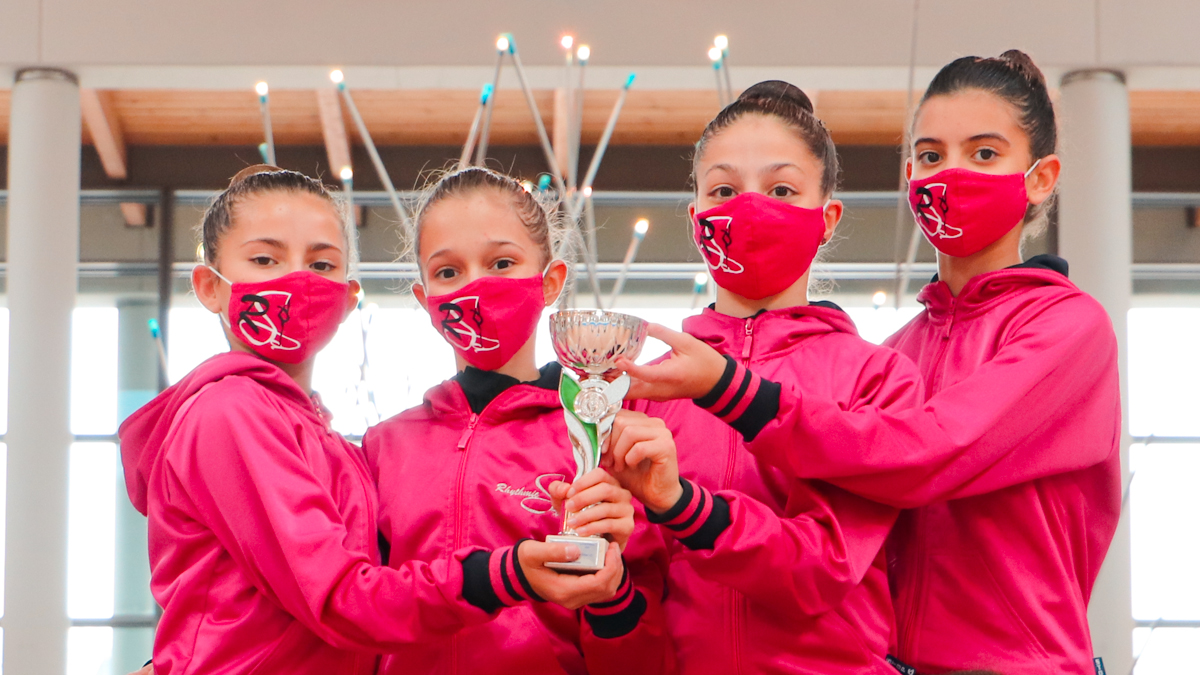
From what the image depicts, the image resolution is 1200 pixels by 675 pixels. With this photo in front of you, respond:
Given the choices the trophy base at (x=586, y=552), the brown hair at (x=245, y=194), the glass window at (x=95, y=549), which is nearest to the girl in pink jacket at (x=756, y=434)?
the trophy base at (x=586, y=552)

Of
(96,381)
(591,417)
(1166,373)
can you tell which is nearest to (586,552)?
(591,417)

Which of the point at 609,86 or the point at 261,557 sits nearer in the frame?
the point at 261,557

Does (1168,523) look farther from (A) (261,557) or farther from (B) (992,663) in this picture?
(A) (261,557)

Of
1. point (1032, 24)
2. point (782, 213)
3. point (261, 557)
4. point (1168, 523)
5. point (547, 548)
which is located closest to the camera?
point (547, 548)

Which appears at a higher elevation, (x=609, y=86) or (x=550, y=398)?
(x=609, y=86)

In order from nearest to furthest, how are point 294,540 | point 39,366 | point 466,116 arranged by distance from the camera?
point 294,540
point 39,366
point 466,116

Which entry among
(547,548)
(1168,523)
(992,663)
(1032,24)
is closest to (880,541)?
(992,663)

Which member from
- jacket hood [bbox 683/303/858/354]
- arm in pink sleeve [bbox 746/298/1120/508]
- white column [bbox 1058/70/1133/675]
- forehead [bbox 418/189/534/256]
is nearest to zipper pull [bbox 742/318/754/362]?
jacket hood [bbox 683/303/858/354]

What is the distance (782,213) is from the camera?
6.37 feet

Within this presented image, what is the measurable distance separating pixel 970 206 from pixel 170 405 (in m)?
1.41

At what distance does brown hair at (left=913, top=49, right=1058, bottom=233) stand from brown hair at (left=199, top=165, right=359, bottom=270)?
1.13m

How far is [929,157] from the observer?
2111mm

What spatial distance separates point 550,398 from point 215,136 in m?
6.11

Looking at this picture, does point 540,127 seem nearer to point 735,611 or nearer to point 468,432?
point 468,432
